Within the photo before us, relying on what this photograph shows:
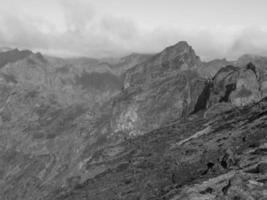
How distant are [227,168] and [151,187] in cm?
3720

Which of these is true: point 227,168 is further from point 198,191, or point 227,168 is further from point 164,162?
point 164,162

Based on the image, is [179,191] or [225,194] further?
[179,191]

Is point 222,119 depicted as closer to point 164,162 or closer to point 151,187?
point 164,162

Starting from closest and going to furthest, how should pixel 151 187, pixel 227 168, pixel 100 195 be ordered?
pixel 227 168, pixel 151 187, pixel 100 195

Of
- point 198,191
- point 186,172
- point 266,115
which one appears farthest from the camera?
point 266,115

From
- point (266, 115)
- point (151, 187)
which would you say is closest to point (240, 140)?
point (266, 115)

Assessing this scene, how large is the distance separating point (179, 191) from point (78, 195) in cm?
10374

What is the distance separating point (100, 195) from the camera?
496 ft

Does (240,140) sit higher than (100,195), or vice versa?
(240,140)

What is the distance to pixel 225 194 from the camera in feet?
237

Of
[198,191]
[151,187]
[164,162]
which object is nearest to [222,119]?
[164,162]

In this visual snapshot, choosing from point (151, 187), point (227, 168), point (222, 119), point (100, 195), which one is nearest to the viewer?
point (227, 168)

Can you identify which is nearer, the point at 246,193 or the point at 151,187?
the point at 246,193

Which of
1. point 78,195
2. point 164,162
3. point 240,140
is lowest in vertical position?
point 78,195
